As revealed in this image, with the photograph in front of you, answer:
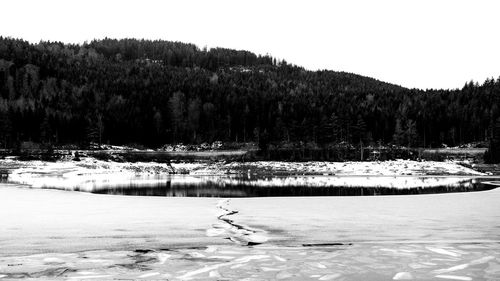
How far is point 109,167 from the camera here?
70938 millimetres

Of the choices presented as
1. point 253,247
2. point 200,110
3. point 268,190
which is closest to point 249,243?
point 253,247

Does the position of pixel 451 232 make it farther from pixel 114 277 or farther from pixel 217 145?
pixel 217 145

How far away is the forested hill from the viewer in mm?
120125

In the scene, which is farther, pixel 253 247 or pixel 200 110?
pixel 200 110

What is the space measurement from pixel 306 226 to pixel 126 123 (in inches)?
4901

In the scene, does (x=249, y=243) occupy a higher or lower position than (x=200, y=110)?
lower

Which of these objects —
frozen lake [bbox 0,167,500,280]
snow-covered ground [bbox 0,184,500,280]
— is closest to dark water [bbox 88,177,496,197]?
frozen lake [bbox 0,167,500,280]

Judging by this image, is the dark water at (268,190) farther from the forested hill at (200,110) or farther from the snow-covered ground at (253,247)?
the forested hill at (200,110)

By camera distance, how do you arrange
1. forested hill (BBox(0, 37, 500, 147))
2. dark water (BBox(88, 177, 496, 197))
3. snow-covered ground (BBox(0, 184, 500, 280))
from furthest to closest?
1. forested hill (BBox(0, 37, 500, 147))
2. dark water (BBox(88, 177, 496, 197))
3. snow-covered ground (BBox(0, 184, 500, 280))

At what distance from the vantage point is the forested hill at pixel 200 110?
120 metres

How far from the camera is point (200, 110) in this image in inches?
5689

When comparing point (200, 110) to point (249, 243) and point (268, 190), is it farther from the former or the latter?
point (249, 243)

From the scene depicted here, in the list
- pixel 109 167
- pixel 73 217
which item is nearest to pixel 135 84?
pixel 109 167

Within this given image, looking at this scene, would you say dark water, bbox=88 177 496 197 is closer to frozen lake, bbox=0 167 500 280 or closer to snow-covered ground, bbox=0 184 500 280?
frozen lake, bbox=0 167 500 280
